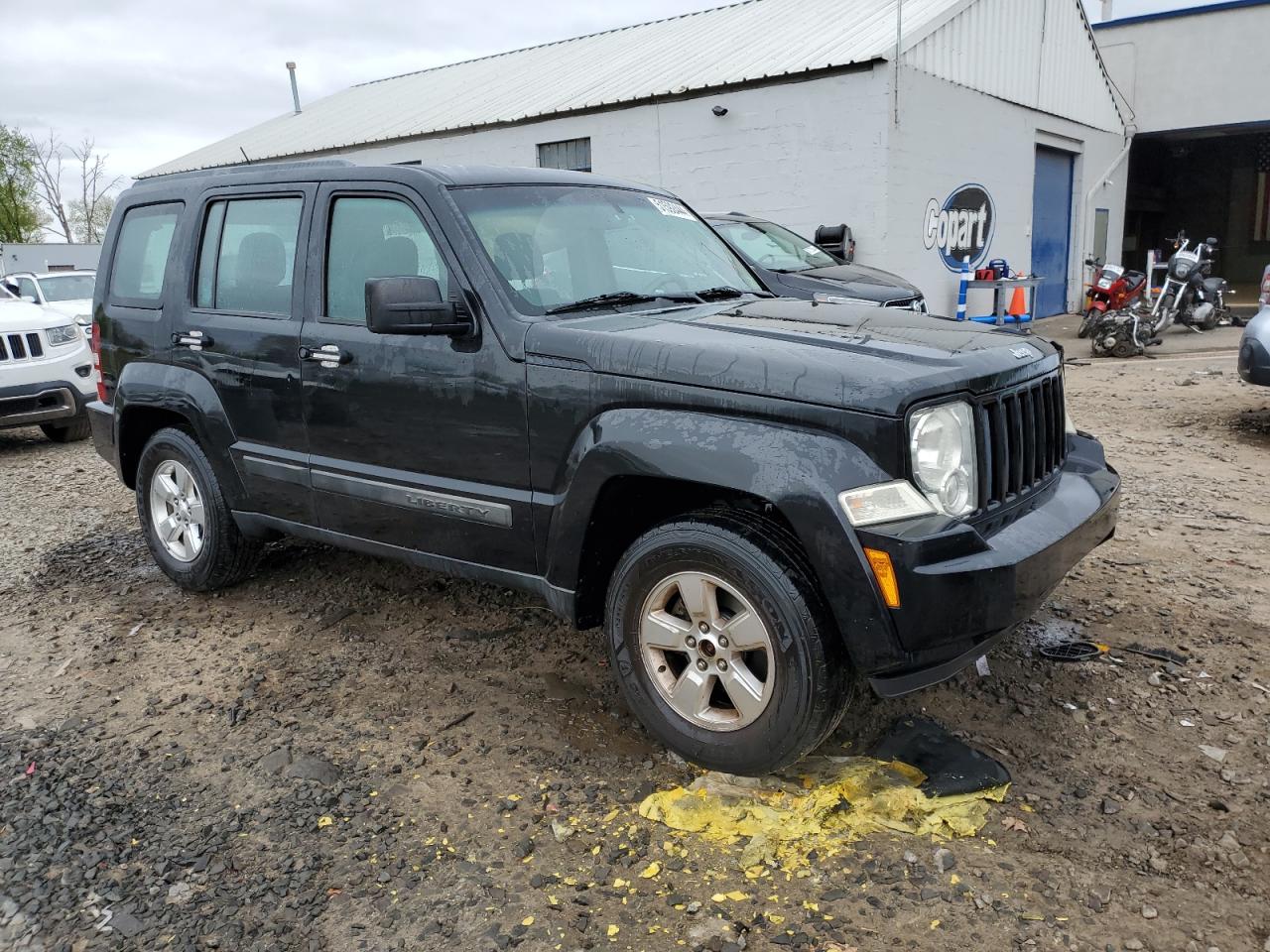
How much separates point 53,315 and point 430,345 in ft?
23.2

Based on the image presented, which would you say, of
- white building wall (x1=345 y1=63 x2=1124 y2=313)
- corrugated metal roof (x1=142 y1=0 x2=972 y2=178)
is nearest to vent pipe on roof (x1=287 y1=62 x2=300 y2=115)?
corrugated metal roof (x1=142 y1=0 x2=972 y2=178)

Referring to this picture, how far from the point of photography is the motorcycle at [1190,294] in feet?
43.4

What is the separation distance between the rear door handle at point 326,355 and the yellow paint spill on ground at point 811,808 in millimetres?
1994

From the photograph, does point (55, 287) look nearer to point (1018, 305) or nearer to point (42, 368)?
point (42, 368)

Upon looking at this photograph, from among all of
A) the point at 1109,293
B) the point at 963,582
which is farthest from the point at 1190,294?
the point at 963,582

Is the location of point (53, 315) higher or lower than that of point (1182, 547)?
higher

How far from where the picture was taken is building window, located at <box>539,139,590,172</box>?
1565cm

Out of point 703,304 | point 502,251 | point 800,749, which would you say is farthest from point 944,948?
point 502,251

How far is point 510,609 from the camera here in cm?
440

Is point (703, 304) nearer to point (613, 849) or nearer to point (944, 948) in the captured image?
point (613, 849)

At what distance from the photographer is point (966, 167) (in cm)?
1412

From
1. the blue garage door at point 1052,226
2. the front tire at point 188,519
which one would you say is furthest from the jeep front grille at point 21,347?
the blue garage door at point 1052,226

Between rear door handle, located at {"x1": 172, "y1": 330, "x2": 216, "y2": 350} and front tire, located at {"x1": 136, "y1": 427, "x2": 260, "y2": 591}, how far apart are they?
1.59 ft

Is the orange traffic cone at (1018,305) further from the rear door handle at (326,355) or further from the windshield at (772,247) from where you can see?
the rear door handle at (326,355)
